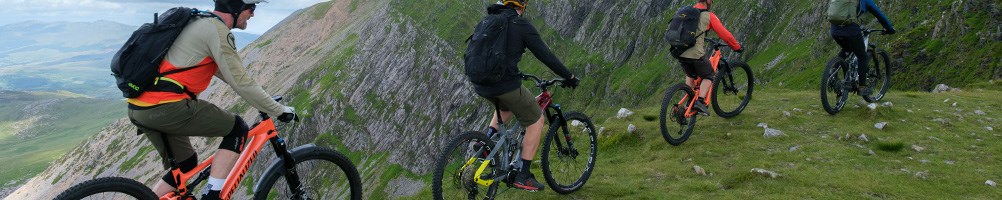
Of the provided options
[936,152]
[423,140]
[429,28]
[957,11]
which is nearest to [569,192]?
[936,152]

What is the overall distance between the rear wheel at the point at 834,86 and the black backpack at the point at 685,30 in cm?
398

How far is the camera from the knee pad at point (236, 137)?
7504 mm

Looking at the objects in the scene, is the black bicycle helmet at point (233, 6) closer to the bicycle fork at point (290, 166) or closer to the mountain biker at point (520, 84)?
the bicycle fork at point (290, 166)

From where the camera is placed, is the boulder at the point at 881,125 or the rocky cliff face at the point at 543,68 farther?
the rocky cliff face at the point at 543,68

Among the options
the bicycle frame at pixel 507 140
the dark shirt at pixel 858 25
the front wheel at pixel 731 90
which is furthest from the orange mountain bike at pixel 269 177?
the dark shirt at pixel 858 25

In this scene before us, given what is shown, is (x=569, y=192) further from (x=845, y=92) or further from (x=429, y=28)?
(x=429, y=28)

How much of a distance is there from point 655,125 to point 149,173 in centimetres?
21604

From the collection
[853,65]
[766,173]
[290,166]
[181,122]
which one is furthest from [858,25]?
[181,122]

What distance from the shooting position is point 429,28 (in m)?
187

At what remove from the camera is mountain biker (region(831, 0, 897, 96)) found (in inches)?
551

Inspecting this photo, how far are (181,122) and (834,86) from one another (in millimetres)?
14520

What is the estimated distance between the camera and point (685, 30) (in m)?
12.7

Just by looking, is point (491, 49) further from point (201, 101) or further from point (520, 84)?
point (201, 101)

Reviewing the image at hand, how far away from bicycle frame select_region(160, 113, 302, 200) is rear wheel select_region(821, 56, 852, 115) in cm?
1242
